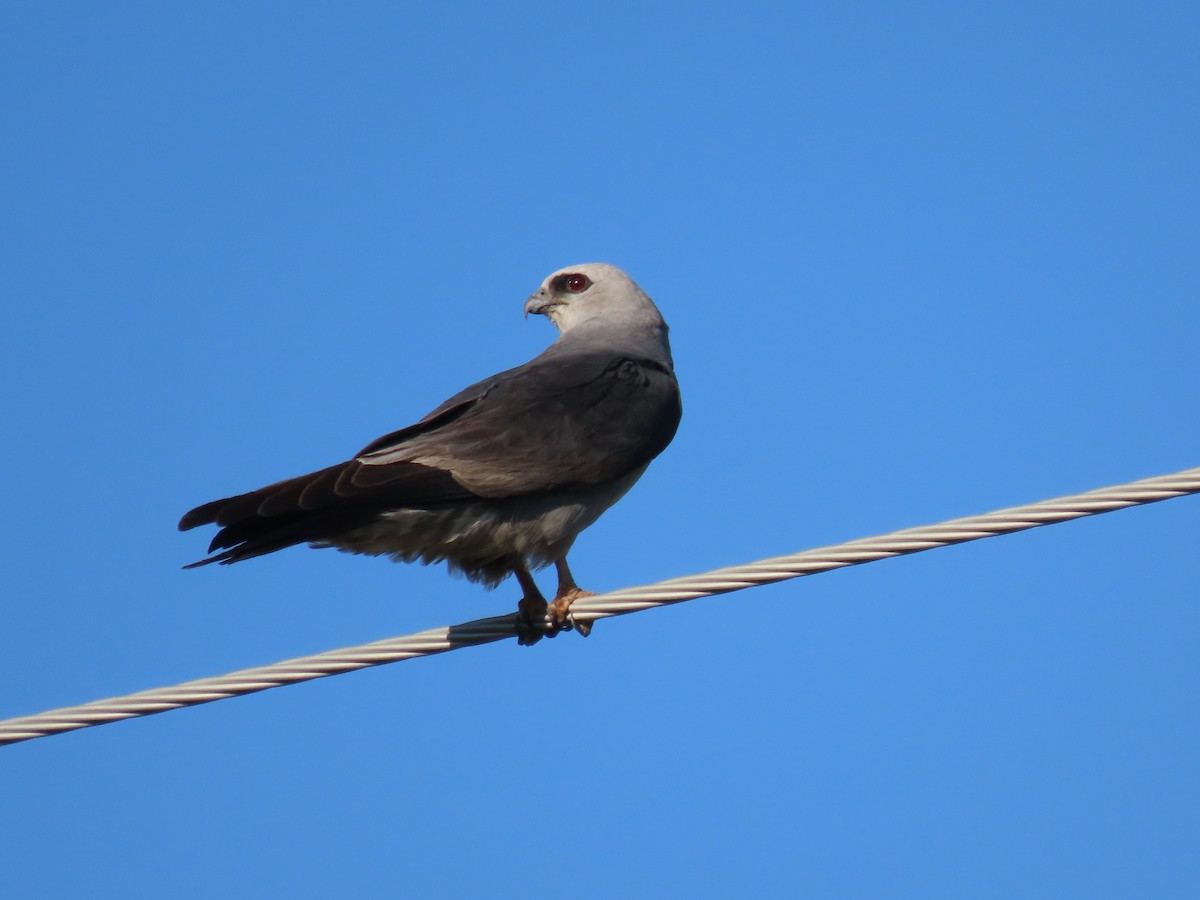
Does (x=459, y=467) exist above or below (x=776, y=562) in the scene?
above

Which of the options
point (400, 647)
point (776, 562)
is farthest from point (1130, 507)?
point (400, 647)

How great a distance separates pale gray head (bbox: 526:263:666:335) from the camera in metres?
7.39

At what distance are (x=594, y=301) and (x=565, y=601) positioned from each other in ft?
8.05

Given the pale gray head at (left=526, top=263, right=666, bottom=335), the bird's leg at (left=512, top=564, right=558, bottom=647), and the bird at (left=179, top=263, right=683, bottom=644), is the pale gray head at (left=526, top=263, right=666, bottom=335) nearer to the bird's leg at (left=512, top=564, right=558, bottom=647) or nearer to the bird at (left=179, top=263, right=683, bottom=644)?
the bird at (left=179, top=263, right=683, bottom=644)

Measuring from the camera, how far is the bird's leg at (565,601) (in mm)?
5516

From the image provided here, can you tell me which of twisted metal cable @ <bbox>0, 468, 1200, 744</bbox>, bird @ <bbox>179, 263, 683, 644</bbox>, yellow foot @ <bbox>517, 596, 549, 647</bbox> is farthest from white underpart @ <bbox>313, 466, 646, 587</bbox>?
twisted metal cable @ <bbox>0, 468, 1200, 744</bbox>

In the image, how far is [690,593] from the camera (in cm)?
427

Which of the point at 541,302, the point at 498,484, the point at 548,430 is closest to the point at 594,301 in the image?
the point at 541,302

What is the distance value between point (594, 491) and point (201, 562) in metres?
1.75

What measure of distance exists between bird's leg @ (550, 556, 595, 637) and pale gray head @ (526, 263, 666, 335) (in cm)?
183

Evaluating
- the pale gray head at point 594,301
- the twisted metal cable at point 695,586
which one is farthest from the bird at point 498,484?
the pale gray head at point 594,301

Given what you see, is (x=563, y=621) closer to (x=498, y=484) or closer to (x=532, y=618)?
(x=532, y=618)

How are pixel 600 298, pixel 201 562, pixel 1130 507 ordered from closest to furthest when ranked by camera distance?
pixel 1130 507, pixel 201 562, pixel 600 298

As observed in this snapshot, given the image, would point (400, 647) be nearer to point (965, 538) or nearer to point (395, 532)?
point (395, 532)
